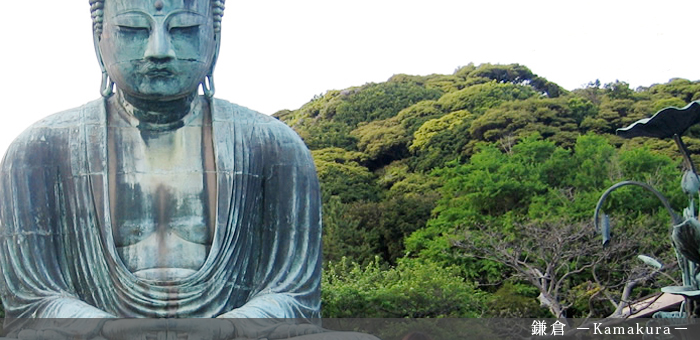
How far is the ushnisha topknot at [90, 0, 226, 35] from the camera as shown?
809cm

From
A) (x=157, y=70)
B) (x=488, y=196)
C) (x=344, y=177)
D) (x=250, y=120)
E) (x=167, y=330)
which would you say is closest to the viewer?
(x=167, y=330)

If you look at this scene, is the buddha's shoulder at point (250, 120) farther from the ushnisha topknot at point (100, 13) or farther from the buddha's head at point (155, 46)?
the ushnisha topknot at point (100, 13)

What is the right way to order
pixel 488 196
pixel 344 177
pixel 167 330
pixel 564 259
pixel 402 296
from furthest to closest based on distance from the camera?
pixel 344 177
pixel 488 196
pixel 564 259
pixel 402 296
pixel 167 330

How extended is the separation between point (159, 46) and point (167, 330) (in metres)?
1.74

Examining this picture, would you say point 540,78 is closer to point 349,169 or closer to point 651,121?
point 349,169

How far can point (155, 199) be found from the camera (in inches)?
313

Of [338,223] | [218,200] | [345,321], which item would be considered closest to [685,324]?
[218,200]

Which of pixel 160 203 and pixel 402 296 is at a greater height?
pixel 160 203

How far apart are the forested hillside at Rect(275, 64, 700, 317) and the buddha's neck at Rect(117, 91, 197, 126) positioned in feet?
45.4

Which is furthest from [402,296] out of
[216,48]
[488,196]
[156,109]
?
[156,109]

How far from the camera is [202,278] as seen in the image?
7695 mm

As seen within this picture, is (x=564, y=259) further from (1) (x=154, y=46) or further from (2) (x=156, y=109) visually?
(1) (x=154, y=46)

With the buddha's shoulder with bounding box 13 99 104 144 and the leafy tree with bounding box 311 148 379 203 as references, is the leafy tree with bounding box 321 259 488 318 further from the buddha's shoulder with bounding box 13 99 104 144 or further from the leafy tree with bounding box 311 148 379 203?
the buddha's shoulder with bounding box 13 99 104 144

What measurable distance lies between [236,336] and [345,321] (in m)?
14.1
